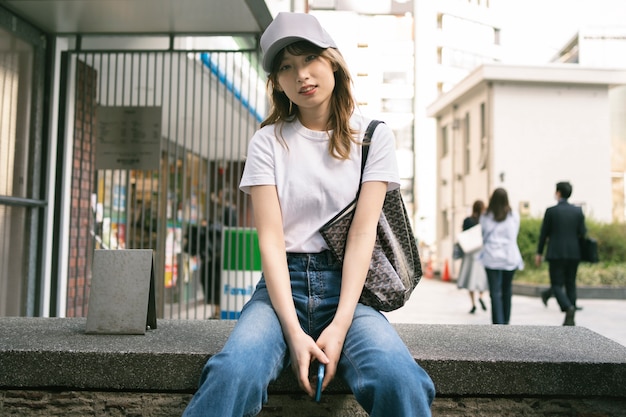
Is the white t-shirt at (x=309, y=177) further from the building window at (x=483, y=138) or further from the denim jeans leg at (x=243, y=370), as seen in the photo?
the building window at (x=483, y=138)

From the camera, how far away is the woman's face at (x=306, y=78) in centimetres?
249

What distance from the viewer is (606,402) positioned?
8.22 ft

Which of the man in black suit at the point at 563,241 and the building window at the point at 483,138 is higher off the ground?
the building window at the point at 483,138

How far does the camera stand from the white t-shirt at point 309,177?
8.20ft

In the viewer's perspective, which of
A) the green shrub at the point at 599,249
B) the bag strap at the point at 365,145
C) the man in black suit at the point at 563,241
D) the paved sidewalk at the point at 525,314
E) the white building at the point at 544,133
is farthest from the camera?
the white building at the point at 544,133

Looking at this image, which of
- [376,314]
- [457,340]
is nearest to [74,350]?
[376,314]

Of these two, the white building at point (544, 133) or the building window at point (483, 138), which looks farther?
the building window at point (483, 138)

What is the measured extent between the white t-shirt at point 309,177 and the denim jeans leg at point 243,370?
1.32 ft

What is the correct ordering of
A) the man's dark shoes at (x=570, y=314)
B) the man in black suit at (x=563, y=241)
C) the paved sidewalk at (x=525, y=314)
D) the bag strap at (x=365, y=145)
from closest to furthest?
1. the bag strap at (x=365, y=145)
2. the man's dark shoes at (x=570, y=314)
3. the man in black suit at (x=563, y=241)
4. the paved sidewalk at (x=525, y=314)

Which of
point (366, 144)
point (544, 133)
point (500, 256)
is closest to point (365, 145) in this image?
point (366, 144)

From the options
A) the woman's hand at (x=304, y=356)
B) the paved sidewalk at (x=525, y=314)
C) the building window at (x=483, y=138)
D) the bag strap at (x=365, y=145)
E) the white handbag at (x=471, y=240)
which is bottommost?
the paved sidewalk at (x=525, y=314)

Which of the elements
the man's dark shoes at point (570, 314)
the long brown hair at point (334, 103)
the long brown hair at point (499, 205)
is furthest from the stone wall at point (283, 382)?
the man's dark shoes at point (570, 314)

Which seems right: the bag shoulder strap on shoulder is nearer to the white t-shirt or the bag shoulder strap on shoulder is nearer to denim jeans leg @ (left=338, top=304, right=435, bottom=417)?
the white t-shirt

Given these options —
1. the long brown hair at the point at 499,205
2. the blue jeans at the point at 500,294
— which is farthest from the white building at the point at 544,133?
the blue jeans at the point at 500,294
